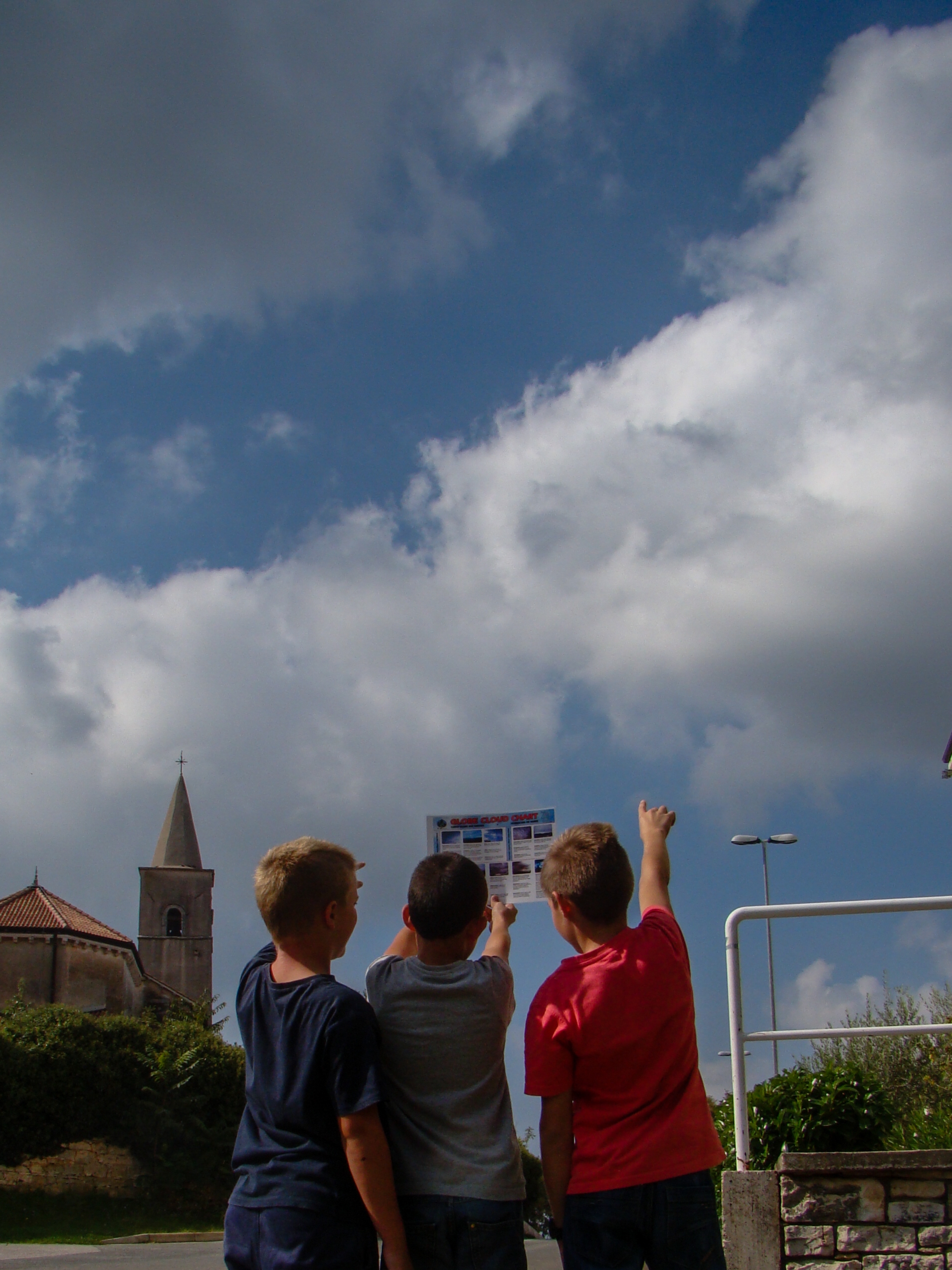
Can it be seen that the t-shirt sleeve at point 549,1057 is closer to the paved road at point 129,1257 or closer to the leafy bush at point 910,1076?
the leafy bush at point 910,1076

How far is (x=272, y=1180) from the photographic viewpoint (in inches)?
117

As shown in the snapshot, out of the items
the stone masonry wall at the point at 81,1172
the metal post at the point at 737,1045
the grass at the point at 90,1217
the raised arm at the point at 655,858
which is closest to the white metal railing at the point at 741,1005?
the metal post at the point at 737,1045

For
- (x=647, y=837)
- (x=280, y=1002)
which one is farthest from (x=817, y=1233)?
(x=280, y=1002)

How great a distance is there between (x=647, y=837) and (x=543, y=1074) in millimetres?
888

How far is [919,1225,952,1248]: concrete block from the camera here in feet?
15.6

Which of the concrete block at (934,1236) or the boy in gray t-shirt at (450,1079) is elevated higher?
the boy in gray t-shirt at (450,1079)

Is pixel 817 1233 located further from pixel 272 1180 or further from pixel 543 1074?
pixel 272 1180

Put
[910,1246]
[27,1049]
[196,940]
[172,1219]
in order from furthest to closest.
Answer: [196,940], [27,1049], [172,1219], [910,1246]

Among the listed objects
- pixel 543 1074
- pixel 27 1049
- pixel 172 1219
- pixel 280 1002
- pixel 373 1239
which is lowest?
pixel 172 1219

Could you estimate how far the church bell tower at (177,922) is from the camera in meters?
64.3

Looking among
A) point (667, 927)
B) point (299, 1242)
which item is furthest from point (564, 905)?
point (299, 1242)

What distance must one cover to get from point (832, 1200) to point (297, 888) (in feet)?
10.3

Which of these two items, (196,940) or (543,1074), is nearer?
(543,1074)

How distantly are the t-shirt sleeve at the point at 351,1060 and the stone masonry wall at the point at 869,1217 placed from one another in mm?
2803
